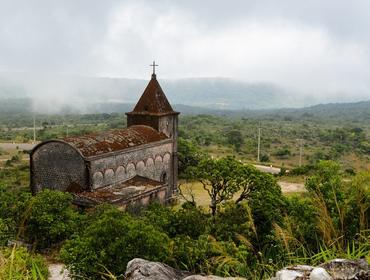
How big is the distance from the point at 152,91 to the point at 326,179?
1781cm

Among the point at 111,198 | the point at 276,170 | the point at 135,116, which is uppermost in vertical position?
the point at 135,116

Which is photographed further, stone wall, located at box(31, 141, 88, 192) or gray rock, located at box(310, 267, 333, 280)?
stone wall, located at box(31, 141, 88, 192)

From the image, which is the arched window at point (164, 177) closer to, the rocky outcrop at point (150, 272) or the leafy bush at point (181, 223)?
the leafy bush at point (181, 223)

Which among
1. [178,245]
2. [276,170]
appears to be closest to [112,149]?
[178,245]

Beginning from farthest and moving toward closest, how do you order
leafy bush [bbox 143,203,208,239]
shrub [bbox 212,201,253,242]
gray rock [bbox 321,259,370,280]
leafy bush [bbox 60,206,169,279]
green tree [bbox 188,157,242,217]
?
green tree [bbox 188,157,242,217] → shrub [bbox 212,201,253,242] → leafy bush [bbox 143,203,208,239] → leafy bush [bbox 60,206,169,279] → gray rock [bbox 321,259,370,280]

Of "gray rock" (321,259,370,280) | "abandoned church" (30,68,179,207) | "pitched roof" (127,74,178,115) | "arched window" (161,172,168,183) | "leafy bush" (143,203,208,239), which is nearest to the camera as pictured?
"gray rock" (321,259,370,280)

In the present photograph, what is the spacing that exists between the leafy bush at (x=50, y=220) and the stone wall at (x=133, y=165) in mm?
4200

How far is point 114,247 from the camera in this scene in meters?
11.4

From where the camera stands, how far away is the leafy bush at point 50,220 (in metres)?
17.2

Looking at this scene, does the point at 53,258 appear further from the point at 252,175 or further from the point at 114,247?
the point at 252,175

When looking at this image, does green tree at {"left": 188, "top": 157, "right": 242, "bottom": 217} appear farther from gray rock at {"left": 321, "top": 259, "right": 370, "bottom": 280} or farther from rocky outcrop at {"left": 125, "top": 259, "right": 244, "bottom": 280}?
gray rock at {"left": 321, "top": 259, "right": 370, "bottom": 280}

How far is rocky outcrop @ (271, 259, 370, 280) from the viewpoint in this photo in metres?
3.84

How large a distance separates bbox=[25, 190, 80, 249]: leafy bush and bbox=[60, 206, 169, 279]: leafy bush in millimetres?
5182

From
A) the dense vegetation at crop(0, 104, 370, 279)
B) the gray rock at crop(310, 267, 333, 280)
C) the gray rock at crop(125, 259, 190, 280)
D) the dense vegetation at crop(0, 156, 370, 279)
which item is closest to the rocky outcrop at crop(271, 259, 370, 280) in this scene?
the gray rock at crop(310, 267, 333, 280)
